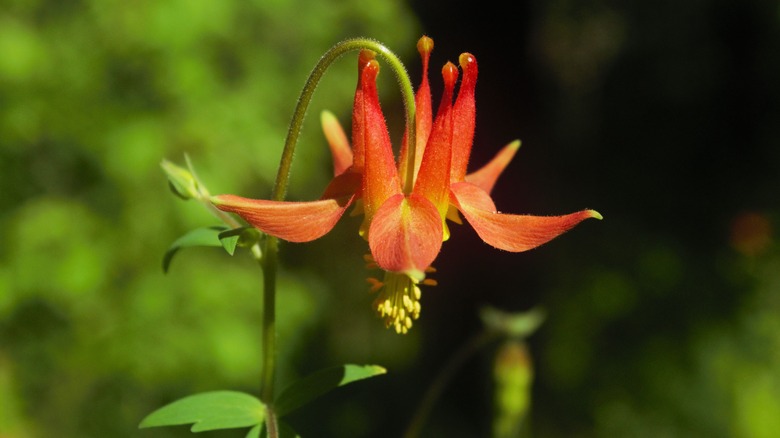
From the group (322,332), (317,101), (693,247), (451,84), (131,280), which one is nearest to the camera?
(451,84)

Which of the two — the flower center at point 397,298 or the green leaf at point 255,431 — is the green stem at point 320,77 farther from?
the green leaf at point 255,431

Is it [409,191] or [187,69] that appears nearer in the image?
[409,191]

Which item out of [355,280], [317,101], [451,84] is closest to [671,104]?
[355,280]

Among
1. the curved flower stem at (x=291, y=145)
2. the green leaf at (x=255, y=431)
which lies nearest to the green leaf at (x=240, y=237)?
the curved flower stem at (x=291, y=145)

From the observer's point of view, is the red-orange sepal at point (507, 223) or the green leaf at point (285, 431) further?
the green leaf at point (285, 431)

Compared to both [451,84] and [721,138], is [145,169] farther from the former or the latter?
[721,138]

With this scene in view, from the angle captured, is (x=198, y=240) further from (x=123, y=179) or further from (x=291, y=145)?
(x=123, y=179)

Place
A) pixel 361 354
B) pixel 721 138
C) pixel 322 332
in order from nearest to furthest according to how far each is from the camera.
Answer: pixel 322 332
pixel 361 354
pixel 721 138
